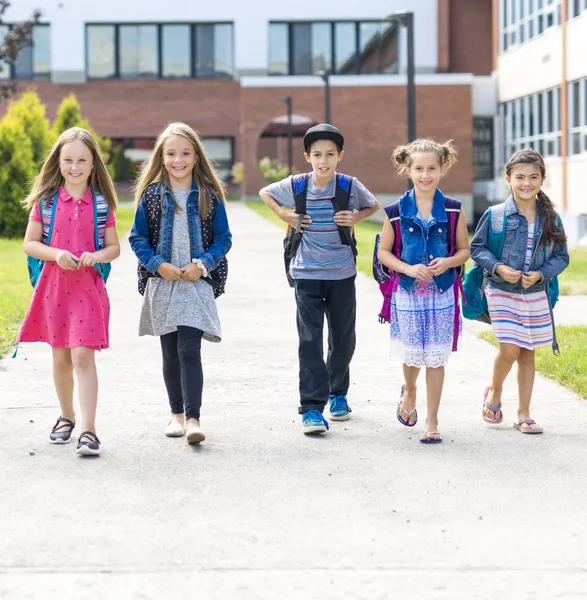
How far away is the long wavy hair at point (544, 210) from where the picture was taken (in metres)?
6.17

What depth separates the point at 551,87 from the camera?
29.2 metres

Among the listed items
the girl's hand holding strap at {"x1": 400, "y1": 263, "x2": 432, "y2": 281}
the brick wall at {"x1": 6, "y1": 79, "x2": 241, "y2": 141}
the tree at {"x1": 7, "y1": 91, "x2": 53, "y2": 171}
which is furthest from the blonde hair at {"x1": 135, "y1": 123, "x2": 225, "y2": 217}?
the brick wall at {"x1": 6, "y1": 79, "x2": 241, "y2": 141}

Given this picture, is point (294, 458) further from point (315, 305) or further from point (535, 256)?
point (535, 256)

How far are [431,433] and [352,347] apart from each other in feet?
2.85

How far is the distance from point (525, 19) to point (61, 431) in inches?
1108

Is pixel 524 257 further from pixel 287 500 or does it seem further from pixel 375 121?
pixel 375 121

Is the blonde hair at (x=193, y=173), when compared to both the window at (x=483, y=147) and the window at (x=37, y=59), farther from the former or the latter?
the window at (x=37, y=59)

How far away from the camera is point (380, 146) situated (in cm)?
4359

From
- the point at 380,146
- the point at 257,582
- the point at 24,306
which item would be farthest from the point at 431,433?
the point at 380,146

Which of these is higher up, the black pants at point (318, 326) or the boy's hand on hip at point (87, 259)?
the boy's hand on hip at point (87, 259)

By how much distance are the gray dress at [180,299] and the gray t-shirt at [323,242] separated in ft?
2.06

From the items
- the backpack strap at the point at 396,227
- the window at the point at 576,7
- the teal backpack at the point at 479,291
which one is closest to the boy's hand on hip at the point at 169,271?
the backpack strap at the point at 396,227

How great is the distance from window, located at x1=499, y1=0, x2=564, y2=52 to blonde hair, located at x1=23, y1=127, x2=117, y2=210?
22.4m

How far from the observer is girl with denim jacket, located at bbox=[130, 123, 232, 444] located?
5.94 m
